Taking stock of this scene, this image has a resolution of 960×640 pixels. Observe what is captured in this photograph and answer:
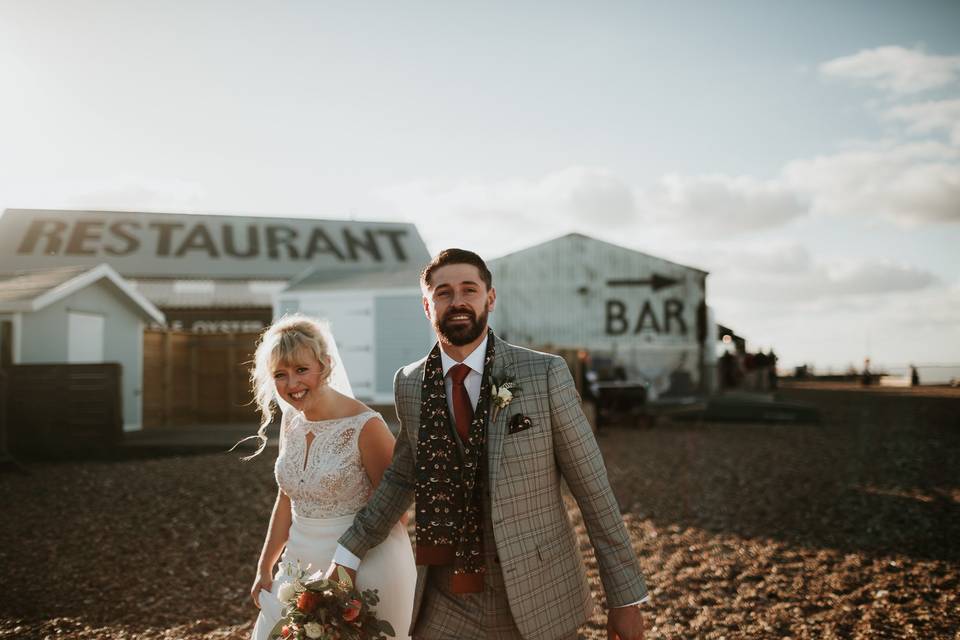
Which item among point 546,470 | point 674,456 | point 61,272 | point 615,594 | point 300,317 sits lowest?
point 674,456

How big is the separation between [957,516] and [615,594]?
23.4 feet

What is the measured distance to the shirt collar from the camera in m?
2.57

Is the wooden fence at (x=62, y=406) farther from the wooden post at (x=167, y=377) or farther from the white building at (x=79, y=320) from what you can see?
the wooden post at (x=167, y=377)

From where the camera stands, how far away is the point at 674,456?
12.6 meters

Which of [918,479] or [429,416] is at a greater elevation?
[429,416]

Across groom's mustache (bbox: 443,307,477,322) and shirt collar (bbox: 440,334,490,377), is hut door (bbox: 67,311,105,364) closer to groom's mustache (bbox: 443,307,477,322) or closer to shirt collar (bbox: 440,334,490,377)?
shirt collar (bbox: 440,334,490,377)

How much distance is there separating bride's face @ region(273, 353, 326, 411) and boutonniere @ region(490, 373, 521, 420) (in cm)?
107

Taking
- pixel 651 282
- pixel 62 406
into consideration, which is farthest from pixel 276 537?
pixel 651 282

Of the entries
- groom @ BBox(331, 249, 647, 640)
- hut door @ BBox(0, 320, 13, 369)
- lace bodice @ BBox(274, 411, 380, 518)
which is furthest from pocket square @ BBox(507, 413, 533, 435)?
hut door @ BBox(0, 320, 13, 369)

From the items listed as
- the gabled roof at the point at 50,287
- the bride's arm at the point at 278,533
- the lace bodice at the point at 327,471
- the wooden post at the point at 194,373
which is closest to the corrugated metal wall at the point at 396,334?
the wooden post at the point at 194,373

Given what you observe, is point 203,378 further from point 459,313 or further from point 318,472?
point 459,313

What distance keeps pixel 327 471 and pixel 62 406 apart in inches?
421

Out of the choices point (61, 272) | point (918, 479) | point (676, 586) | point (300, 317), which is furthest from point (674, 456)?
point (61, 272)

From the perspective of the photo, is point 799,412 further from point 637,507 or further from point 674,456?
point 637,507
